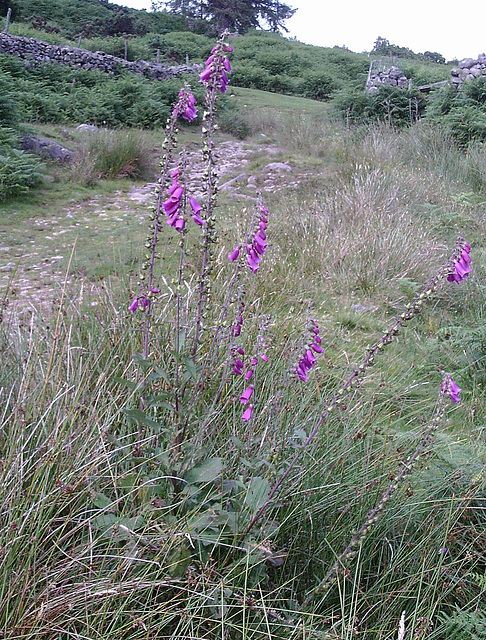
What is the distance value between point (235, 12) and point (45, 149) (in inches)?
1278

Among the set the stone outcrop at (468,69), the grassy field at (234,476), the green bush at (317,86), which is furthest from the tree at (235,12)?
the grassy field at (234,476)

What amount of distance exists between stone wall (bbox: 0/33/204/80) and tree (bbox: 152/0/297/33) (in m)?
18.5

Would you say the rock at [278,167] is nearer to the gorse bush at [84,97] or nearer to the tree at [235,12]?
the gorse bush at [84,97]

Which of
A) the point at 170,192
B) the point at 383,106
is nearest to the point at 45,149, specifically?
the point at 170,192

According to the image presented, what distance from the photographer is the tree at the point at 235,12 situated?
3453cm

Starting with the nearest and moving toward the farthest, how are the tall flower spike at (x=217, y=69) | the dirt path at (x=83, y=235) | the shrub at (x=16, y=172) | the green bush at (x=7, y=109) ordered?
1. the tall flower spike at (x=217, y=69)
2. the dirt path at (x=83, y=235)
3. the shrub at (x=16, y=172)
4. the green bush at (x=7, y=109)

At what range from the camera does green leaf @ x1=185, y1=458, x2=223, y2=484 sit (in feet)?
5.37

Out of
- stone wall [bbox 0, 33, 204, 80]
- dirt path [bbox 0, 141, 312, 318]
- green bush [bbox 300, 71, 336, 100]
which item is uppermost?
green bush [bbox 300, 71, 336, 100]

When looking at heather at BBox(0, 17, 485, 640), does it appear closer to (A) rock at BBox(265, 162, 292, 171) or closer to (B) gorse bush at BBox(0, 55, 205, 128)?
(A) rock at BBox(265, 162, 292, 171)

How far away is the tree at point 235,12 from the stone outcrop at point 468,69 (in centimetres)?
2336

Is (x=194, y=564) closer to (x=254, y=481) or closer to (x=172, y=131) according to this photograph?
(x=254, y=481)

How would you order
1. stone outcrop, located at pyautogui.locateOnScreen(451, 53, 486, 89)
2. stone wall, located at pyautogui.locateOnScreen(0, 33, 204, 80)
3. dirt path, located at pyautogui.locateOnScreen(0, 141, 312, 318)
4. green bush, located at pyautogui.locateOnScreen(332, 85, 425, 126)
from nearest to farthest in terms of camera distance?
dirt path, located at pyautogui.locateOnScreen(0, 141, 312, 318) → green bush, located at pyautogui.locateOnScreen(332, 85, 425, 126) → stone outcrop, located at pyautogui.locateOnScreen(451, 53, 486, 89) → stone wall, located at pyautogui.locateOnScreen(0, 33, 204, 80)

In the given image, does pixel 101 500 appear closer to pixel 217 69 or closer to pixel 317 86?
pixel 217 69

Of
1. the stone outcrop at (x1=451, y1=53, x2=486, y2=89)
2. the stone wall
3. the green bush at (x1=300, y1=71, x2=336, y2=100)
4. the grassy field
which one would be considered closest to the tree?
the green bush at (x1=300, y1=71, x2=336, y2=100)
